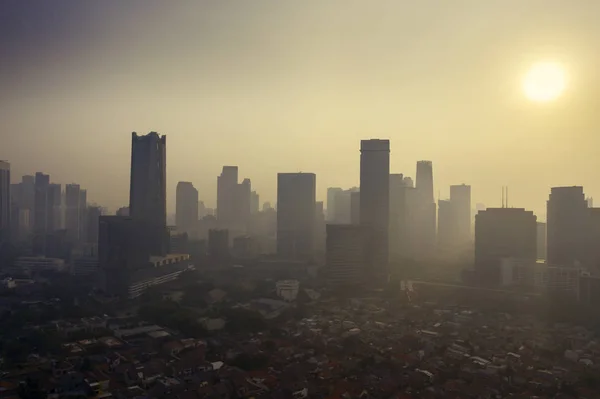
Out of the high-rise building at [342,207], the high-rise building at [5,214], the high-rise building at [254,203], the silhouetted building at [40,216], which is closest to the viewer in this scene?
the high-rise building at [5,214]

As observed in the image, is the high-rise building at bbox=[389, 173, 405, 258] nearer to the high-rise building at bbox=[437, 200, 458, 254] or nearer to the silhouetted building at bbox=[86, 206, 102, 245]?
the high-rise building at bbox=[437, 200, 458, 254]

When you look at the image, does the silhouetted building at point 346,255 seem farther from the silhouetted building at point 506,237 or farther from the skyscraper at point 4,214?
the skyscraper at point 4,214

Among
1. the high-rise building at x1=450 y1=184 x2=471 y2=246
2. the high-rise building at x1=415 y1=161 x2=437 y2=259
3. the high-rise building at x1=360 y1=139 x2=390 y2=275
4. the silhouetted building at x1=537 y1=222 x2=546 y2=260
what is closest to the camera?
the high-rise building at x1=360 y1=139 x2=390 y2=275

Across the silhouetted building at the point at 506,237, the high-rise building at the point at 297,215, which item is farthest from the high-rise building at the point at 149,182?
the silhouetted building at the point at 506,237

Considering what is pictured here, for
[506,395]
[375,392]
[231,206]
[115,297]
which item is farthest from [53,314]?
[231,206]

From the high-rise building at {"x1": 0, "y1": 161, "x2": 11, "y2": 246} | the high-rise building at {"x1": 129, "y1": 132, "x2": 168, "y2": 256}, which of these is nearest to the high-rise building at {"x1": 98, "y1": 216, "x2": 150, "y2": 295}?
the high-rise building at {"x1": 129, "y1": 132, "x2": 168, "y2": 256}

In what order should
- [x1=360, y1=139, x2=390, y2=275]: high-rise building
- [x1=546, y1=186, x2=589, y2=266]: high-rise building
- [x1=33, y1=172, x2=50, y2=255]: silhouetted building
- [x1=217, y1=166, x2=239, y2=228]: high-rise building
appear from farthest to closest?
[x1=217, y1=166, x2=239, y2=228]: high-rise building < [x1=33, y1=172, x2=50, y2=255]: silhouetted building < [x1=360, y1=139, x2=390, y2=275]: high-rise building < [x1=546, y1=186, x2=589, y2=266]: high-rise building
